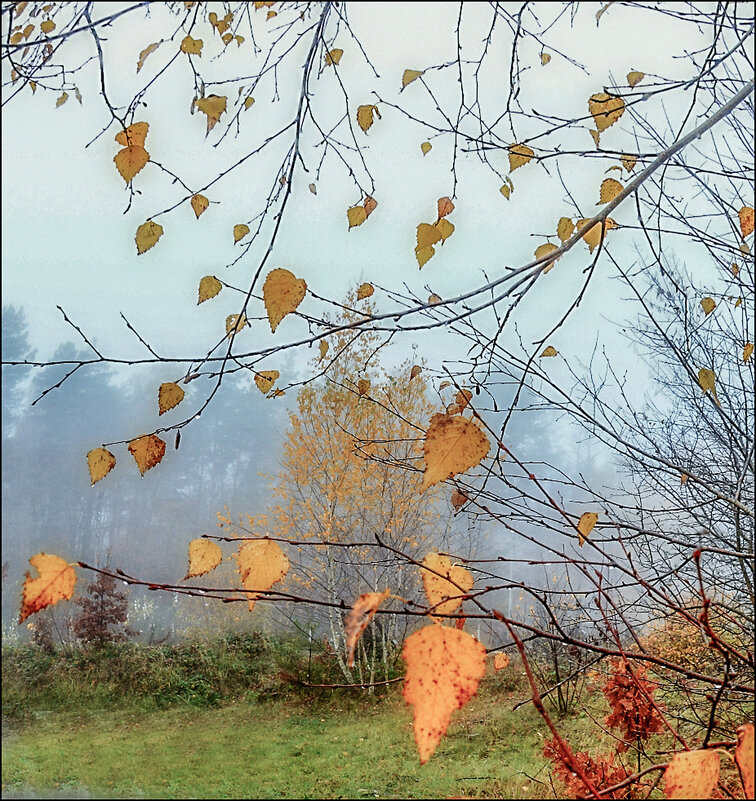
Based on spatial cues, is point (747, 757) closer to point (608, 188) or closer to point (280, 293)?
point (280, 293)

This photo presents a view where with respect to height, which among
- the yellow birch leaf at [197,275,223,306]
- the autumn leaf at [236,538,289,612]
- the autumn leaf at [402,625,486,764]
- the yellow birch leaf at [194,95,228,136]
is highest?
the yellow birch leaf at [194,95,228,136]

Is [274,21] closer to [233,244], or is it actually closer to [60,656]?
[233,244]

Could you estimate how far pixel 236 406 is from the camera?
20.6 feet

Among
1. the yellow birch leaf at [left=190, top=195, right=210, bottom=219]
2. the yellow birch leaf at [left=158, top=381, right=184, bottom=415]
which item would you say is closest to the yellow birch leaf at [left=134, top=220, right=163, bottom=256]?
the yellow birch leaf at [left=190, top=195, right=210, bottom=219]

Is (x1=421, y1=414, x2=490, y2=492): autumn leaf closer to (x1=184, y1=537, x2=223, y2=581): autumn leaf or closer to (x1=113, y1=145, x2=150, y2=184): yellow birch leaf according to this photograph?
(x1=184, y1=537, x2=223, y2=581): autumn leaf

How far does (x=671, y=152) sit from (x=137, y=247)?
1.86 ft

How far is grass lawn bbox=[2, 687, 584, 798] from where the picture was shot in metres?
2.99

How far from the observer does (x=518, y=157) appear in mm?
807

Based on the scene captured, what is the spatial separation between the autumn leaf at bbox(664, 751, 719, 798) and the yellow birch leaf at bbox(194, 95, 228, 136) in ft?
2.43

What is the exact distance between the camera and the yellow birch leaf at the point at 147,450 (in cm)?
60

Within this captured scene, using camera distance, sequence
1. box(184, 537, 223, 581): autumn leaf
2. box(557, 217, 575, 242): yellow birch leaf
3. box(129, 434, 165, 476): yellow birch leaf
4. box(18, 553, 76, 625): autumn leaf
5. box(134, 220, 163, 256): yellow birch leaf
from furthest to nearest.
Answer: box(557, 217, 575, 242): yellow birch leaf, box(134, 220, 163, 256): yellow birch leaf, box(129, 434, 165, 476): yellow birch leaf, box(184, 537, 223, 581): autumn leaf, box(18, 553, 76, 625): autumn leaf

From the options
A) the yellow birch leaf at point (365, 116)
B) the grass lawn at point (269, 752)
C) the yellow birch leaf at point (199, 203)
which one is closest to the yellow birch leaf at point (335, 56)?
the yellow birch leaf at point (365, 116)

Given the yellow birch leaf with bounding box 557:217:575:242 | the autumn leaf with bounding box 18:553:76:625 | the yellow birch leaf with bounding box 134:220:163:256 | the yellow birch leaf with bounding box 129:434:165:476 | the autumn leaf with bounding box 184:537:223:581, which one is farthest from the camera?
the yellow birch leaf with bounding box 557:217:575:242

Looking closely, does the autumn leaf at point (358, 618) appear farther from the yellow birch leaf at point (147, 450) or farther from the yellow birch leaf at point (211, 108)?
the yellow birch leaf at point (211, 108)
